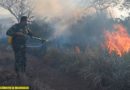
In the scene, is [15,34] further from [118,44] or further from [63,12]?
[63,12]

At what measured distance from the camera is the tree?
32625 mm

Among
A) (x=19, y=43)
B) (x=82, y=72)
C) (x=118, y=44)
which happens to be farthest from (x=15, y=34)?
(x=118, y=44)

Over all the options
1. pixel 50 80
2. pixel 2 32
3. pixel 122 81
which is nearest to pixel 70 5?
pixel 2 32

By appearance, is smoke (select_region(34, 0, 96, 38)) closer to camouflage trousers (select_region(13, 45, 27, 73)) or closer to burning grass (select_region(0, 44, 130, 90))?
burning grass (select_region(0, 44, 130, 90))

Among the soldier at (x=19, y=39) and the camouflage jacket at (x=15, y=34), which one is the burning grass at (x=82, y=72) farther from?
the camouflage jacket at (x=15, y=34)

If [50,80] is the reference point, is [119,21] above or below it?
above

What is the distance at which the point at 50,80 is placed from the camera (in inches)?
445

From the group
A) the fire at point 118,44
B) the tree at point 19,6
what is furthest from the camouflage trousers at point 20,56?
the tree at point 19,6

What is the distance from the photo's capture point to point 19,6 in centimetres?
3325

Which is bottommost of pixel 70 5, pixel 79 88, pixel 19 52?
pixel 79 88

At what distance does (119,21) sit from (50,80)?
10.4 metres

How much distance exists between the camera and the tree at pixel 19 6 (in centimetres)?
3262

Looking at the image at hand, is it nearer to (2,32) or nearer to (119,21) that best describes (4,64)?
(119,21)

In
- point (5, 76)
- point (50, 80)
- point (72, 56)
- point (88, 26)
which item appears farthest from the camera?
point (88, 26)
